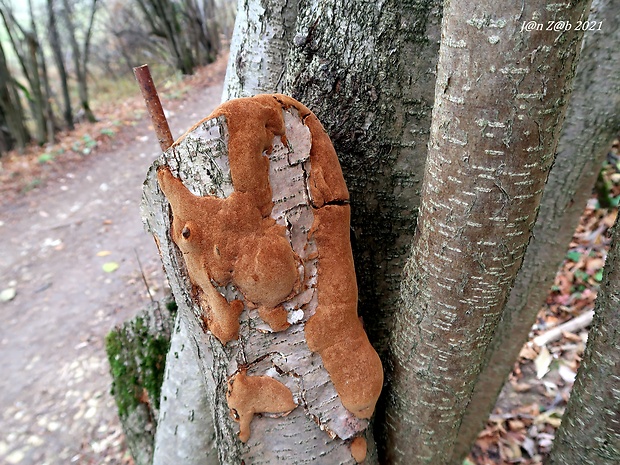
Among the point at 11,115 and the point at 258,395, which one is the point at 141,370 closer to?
the point at 258,395

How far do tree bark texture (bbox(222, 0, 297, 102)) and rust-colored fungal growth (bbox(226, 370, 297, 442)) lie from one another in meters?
1.02

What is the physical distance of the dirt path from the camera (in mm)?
3773

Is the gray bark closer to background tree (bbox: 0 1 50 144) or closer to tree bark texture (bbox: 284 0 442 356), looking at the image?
tree bark texture (bbox: 284 0 442 356)

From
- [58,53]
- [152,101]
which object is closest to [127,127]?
[58,53]

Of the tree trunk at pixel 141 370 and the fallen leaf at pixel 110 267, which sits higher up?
the tree trunk at pixel 141 370

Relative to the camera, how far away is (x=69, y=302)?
520 centimetres

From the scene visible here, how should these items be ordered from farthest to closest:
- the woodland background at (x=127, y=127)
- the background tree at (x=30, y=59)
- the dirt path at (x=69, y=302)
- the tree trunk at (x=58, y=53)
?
the tree trunk at (x=58, y=53) → the background tree at (x=30, y=59) → the dirt path at (x=69, y=302) → the woodland background at (x=127, y=127)

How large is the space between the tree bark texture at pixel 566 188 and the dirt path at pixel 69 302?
2.94 m

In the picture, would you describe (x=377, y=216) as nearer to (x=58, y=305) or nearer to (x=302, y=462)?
(x=302, y=462)

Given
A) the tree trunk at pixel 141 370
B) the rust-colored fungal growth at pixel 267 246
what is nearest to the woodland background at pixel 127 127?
the tree trunk at pixel 141 370

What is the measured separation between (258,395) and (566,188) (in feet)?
4.63

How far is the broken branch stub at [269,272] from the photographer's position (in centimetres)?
108

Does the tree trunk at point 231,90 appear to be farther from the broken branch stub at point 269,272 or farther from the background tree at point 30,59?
the background tree at point 30,59

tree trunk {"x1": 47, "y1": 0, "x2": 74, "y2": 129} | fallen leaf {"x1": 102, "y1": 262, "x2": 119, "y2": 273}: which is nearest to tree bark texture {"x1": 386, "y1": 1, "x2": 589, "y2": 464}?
fallen leaf {"x1": 102, "y1": 262, "x2": 119, "y2": 273}
